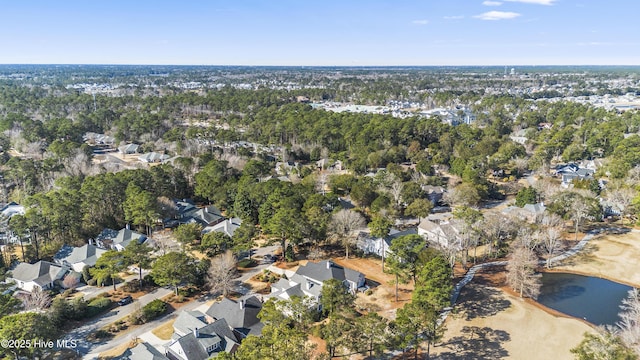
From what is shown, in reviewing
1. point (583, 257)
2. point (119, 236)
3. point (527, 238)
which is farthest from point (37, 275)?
point (583, 257)

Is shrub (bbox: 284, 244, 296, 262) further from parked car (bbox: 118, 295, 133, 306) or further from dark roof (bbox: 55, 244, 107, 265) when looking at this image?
dark roof (bbox: 55, 244, 107, 265)

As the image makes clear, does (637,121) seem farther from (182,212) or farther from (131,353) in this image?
(131,353)

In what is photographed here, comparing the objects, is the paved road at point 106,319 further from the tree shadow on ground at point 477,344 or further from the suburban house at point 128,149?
the suburban house at point 128,149

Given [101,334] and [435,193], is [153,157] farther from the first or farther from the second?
[435,193]

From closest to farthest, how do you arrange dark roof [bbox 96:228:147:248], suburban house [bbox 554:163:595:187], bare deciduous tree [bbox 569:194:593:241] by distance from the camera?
dark roof [bbox 96:228:147:248], bare deciduous tree [bbox 569:194:593:241], suburban house [bbox 554:163:595:187]


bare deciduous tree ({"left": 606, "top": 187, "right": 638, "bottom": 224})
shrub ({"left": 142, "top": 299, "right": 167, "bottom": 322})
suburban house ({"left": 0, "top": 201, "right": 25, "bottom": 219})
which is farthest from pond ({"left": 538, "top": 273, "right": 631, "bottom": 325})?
suburban house ({"left": 0, "top": 201, "right": 25, "bottom": 219})

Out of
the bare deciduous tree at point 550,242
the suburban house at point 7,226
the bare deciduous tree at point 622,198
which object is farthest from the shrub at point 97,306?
the bare deciduous tree at point 622,198
